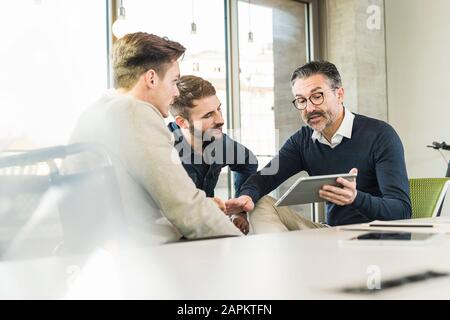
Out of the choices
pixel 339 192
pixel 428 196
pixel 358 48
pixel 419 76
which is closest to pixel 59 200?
pixel 339 192

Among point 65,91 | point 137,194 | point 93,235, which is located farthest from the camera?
point 65,91

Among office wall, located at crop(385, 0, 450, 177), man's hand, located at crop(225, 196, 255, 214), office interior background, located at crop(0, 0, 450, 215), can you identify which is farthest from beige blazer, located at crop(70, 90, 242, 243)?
office wall, located at crop(385, 0, 450, 177)

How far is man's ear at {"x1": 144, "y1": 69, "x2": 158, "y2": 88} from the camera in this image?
1550 millimetres

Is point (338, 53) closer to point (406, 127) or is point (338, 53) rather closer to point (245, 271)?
point (406, 127)

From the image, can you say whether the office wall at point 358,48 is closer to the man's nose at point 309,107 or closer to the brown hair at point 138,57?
the man's nose at point 309,107

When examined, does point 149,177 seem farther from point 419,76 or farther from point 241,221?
point 419,76

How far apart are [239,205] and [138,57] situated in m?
0.63

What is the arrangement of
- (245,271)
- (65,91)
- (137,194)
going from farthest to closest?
(65,91) → (137,194) → (245,271)

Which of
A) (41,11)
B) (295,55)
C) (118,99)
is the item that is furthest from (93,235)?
(295,55)

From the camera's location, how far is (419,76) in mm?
4312

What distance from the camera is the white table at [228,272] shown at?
471 millimetres

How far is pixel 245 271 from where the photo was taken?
58 cm

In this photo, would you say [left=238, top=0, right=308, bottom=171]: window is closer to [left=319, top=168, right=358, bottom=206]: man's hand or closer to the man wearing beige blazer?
[left=319, top=168, right=358, bottom=206]: man's hand
